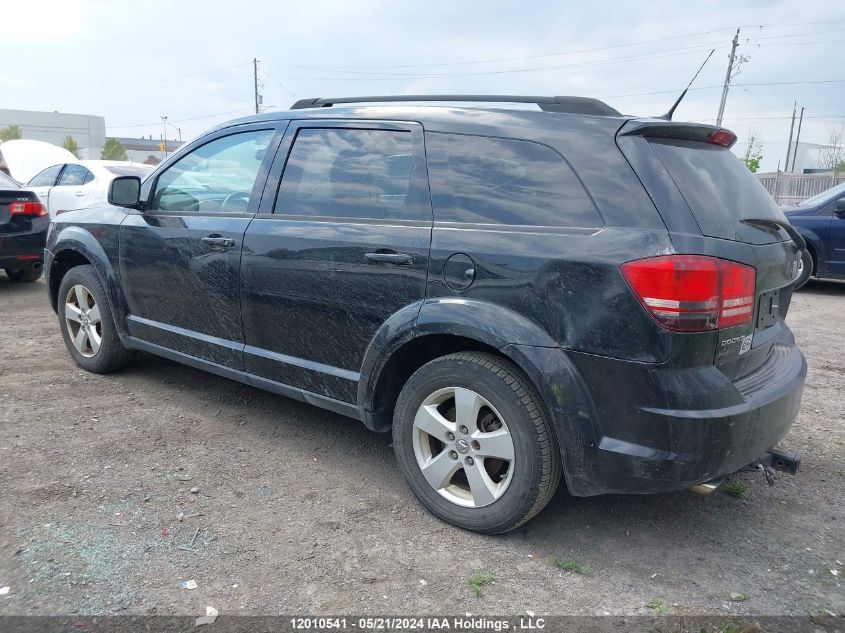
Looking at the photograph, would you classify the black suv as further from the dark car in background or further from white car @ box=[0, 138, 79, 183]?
white car @ box=[0, 138, 79, 183]

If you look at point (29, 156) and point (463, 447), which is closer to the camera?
point (463, 447)

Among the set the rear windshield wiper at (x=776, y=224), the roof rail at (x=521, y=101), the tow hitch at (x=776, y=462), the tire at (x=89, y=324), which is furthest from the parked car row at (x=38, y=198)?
the tow hitch at (x=776, y=462)

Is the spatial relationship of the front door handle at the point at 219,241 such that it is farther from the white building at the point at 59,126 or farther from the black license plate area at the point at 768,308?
the white building at the point at 59,126

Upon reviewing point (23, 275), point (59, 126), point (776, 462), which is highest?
point (59, 126)

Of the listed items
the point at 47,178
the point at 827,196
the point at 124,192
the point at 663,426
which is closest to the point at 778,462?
the point at 663,426

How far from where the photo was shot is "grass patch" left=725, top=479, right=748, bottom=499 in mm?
3320

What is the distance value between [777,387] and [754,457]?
325mm

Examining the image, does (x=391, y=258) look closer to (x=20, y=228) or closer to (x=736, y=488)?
(x=736, y=488)

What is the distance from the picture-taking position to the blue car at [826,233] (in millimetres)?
8789

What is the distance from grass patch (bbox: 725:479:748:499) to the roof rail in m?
1.93

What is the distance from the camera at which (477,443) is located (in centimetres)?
283

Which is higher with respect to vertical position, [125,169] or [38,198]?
[125,169]

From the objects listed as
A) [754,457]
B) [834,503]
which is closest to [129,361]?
[754,457]

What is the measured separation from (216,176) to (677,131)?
102 inches
